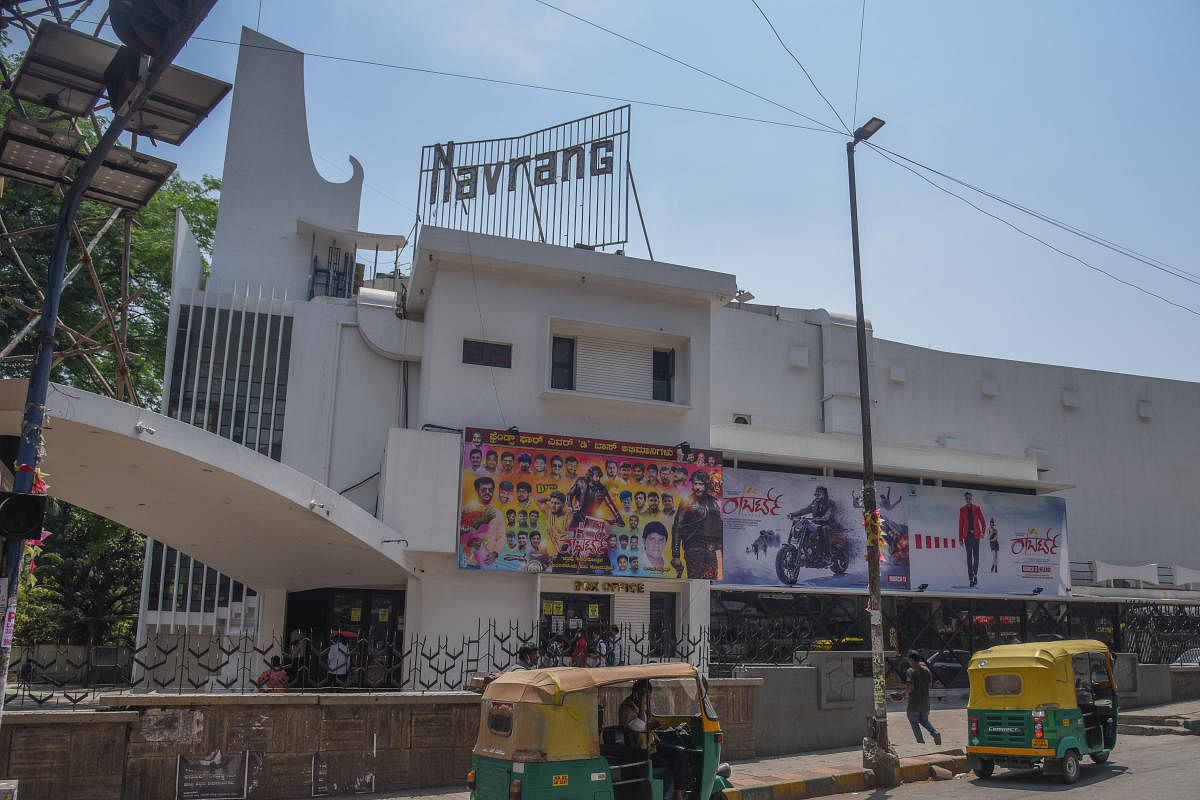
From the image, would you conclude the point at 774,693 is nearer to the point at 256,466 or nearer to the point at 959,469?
the point at 256,466

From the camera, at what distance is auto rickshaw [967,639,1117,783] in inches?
538

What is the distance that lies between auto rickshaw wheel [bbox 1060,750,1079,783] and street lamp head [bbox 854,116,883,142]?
10.2 metres

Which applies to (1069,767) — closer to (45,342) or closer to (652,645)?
(652,645)

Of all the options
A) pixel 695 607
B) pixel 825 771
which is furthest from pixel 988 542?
pixel 825 771

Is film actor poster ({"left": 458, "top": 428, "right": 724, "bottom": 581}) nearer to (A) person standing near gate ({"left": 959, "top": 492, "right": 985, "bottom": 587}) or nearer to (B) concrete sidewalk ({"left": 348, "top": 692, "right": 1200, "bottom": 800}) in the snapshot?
(B) concrete sidewalk ({"left": 348, "top": 692, "right": 1200, "bottom": 800})

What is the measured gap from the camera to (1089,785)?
13.4 m

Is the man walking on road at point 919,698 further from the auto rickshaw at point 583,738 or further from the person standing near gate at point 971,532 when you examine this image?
the person standing near gate at point 971,532

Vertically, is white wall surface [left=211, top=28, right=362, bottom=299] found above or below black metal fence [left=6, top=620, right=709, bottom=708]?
above

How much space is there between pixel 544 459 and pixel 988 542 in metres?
15.4

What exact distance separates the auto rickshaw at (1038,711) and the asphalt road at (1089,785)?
0.28 meters

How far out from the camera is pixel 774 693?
1623cm

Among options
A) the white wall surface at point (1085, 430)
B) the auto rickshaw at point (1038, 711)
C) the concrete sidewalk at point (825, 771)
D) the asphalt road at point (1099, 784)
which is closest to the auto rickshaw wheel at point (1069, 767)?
the auto rickshaw at point (1038, 711)

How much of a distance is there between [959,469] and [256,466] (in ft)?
69.3

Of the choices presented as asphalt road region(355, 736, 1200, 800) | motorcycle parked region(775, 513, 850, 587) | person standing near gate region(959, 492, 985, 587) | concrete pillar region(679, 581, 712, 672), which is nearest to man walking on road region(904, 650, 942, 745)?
asphalt road region(355, 736, 1200, 800)
